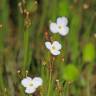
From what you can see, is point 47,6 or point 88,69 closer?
point 88,69

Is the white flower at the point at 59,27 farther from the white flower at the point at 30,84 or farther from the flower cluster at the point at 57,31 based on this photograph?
the white flower at the point at 30,84

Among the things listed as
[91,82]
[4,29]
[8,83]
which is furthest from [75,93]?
[4,29]

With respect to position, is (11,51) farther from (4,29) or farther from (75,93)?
(75,93)

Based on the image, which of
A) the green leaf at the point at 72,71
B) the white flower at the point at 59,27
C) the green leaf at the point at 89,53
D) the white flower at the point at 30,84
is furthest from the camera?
the green leaf at the point at 89,53

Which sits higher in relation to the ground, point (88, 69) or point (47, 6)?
point (47, 6)

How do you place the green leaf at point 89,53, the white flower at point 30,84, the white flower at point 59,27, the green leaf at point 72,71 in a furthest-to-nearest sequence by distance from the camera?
1. the green leaf at point 89,53
2. the green leaf at point 72,71
3. the white flower at point 59,27
4. the white flower at point 30,84

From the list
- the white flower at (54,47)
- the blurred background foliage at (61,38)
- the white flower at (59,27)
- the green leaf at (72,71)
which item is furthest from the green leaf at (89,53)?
the white flower at (54,47)

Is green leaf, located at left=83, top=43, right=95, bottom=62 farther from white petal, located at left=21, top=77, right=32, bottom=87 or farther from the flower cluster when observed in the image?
white petal, located at left=21, top=77, right=32, bottom=87

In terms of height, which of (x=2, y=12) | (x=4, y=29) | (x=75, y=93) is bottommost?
(x=75, y=93)

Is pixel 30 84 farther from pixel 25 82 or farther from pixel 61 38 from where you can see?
pixel 61 38
